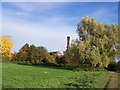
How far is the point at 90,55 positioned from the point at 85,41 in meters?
3.52

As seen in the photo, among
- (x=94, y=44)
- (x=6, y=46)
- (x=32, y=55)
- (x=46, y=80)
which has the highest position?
(x=6, y=46)

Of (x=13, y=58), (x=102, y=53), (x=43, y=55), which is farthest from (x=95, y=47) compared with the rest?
(x=13, y=58)

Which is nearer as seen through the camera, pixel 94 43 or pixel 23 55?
pixel 94 43

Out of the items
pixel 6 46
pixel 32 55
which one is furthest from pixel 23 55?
pixel 6 46

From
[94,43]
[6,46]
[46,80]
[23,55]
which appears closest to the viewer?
[46,80]

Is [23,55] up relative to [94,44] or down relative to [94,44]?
down

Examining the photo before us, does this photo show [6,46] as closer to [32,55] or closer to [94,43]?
[32,55]

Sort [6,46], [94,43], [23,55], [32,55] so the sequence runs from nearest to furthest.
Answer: [94,43] < [32,55] < [23,55] < [6,46]

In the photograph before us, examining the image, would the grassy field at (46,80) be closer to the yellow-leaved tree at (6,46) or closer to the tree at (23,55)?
the tree at (23,55)

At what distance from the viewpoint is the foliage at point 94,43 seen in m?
51.4

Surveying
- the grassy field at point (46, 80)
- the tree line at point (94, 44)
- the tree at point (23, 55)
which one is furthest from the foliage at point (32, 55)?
the grassy field at point (46, 80)

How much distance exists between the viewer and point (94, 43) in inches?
2099

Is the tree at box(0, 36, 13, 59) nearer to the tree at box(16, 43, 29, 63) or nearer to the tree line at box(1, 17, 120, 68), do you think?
the tree at box(16, 43, 29, 63)

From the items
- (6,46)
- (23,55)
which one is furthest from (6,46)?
(23,55)
